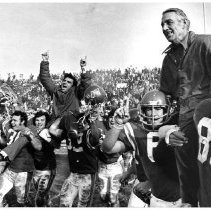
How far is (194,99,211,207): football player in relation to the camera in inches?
113

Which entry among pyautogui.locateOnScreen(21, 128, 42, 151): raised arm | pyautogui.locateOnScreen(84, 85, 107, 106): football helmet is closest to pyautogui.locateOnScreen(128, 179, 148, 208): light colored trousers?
pyautogui.locateOnScreen(84, 85, 107, 106): football helmet

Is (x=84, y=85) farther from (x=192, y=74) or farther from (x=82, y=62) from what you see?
(x=192, y=74)

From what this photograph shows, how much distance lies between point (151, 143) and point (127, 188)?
84cm

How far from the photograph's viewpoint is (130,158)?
4.43 meters

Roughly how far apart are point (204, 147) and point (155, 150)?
43 cm

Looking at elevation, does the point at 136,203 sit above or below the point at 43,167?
below

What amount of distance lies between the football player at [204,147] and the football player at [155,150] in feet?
0.95

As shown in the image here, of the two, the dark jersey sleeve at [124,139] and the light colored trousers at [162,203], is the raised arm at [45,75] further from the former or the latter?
the light colored trousers at [162,203]

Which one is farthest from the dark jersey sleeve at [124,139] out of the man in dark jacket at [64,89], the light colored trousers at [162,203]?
the man in dark jacket at [64,89]

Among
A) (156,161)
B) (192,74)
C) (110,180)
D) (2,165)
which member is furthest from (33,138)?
(192,74)

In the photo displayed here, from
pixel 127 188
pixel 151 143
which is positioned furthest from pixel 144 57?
pixel 127 188

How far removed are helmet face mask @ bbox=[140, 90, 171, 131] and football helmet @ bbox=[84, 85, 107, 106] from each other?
0.60m

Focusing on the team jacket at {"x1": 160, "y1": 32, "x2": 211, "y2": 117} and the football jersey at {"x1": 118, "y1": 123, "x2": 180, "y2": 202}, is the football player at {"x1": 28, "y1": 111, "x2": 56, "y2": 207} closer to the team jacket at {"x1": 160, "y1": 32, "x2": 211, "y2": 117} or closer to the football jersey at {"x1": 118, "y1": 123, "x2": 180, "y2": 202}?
the football jersey at {"x1": 118, "y1": 123, "x2": 180, "y2": 202}

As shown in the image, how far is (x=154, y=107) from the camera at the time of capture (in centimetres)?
321
